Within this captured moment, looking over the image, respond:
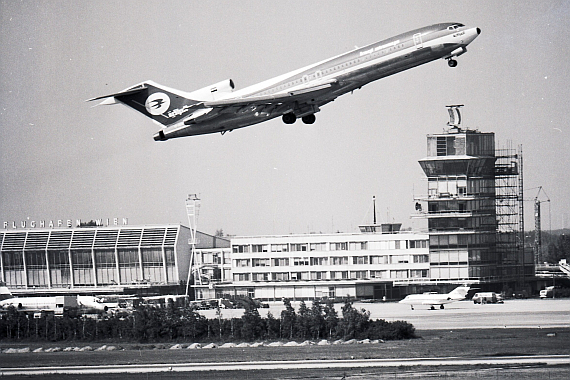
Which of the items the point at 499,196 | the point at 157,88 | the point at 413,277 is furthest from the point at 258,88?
the point at 499,196

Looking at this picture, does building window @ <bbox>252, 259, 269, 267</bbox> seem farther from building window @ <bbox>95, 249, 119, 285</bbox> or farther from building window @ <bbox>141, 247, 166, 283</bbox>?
building window @ <bbox>95, 249, 119, 285</bbox>

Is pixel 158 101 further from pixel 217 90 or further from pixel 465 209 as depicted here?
pixel 465 209

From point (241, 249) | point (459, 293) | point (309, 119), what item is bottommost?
point (459, 293)

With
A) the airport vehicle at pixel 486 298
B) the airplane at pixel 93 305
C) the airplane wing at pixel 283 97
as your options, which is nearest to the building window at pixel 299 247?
A: the airplane at pixel 93 305

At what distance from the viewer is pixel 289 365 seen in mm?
68750

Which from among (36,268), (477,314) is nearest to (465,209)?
(477,314)

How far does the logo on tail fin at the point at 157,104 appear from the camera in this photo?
227 ft

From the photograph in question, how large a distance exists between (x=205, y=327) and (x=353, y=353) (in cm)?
1954

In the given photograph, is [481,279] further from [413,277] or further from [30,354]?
[30,354]

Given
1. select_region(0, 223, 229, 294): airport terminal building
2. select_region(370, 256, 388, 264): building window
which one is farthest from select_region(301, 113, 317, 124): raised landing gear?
select_region(0, 223, 229, 294): airport terminal building

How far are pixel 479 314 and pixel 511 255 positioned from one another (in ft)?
148

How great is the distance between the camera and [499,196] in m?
146

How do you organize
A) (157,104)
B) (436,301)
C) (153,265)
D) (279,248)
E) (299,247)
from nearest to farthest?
(157,104) < (436,301) < (299,247) < (279,248) < (153,265)

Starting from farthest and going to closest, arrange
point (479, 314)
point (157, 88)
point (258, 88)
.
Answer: point (479, 314) → point (157, 88) → point (258, 88)
